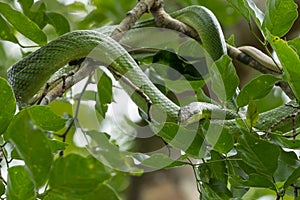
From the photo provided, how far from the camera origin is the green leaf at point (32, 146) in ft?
2.04

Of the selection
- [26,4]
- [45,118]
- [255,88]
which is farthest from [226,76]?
[26,4]

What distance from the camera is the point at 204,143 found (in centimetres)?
97

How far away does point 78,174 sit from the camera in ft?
2.10

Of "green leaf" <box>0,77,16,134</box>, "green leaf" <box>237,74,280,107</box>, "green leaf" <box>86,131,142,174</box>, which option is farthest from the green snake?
"green leaf" <box>0,77,16,134</box>

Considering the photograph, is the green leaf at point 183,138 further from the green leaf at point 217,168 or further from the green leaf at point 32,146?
the green leaf at point 32,146

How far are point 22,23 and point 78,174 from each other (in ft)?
2.63

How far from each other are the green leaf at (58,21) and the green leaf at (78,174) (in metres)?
1.07

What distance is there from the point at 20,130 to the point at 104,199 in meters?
0.13

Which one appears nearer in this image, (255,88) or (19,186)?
(19,186)

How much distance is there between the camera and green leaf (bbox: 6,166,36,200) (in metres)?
0.70

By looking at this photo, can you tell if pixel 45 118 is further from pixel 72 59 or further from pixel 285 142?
pixel 72 59

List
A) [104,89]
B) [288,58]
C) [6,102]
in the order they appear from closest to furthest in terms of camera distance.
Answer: [6,102] → [288,58] → [104,89]

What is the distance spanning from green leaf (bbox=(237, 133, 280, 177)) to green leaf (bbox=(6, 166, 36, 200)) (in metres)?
0.33

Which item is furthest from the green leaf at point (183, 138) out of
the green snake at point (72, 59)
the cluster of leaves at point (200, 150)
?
the green snake at point (72, 59)
